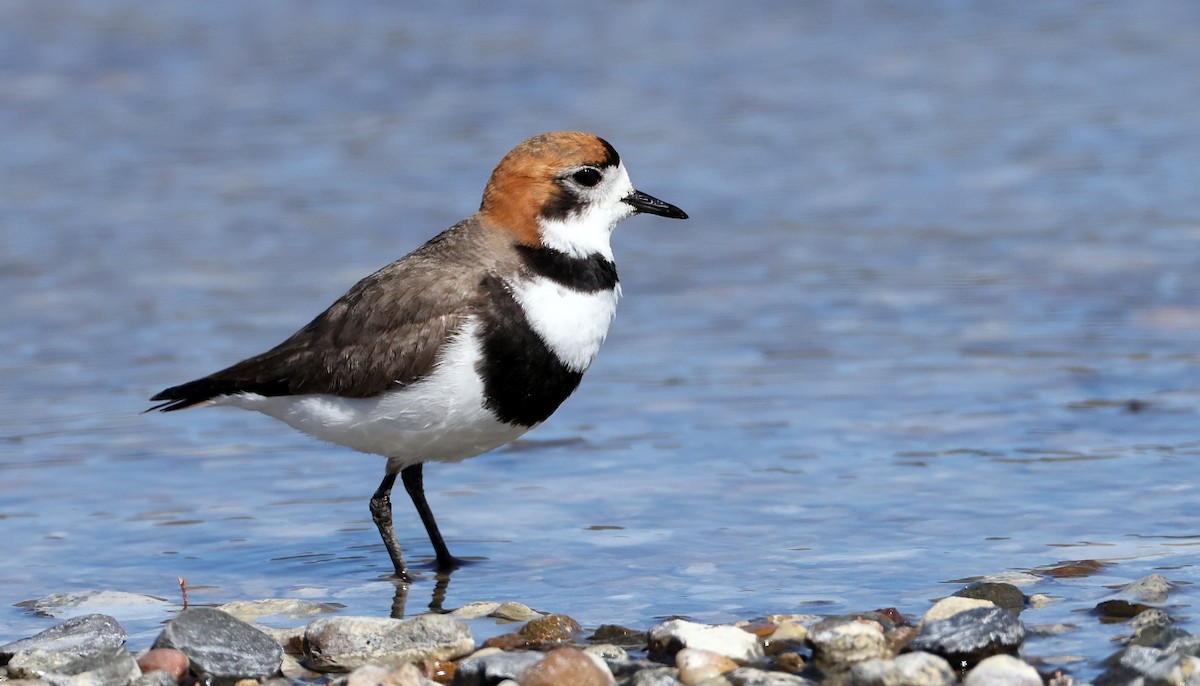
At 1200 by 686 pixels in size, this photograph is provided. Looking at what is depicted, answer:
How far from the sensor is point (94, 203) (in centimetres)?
1133

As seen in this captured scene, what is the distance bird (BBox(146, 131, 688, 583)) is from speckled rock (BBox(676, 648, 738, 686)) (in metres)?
1.44

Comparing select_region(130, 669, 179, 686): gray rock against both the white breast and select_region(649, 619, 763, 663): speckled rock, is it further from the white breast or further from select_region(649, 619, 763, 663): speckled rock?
the white breast

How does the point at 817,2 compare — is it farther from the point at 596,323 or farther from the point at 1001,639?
the point at 1001,639

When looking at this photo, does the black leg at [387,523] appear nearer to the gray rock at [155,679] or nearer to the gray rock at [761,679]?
the gray rock at [155,679]

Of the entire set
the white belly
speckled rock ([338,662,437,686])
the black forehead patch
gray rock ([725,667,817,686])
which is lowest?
gray rock ([725,667,817,686])

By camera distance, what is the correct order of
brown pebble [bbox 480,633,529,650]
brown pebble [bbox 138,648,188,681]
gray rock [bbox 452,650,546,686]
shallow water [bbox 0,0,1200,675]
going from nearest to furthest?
gray rock [bbox 452,650,546,686] < brown pebble [bbox 138,648,188,681] < brown pebble [bbox 480,633,529,650] < shallow water [bbox 0,0,1200,675]

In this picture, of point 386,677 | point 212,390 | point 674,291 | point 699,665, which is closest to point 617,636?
point 699,665

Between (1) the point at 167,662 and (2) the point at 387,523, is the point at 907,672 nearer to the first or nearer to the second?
(1) the point at 167,662

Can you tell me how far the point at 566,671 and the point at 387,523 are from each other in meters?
1.90

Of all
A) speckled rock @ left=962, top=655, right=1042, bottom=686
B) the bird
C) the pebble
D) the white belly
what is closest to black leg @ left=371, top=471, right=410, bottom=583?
the bird

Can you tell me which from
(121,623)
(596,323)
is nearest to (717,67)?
(596,323)

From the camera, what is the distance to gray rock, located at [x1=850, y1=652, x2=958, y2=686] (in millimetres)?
4449

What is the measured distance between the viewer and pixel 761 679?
14.9 feet

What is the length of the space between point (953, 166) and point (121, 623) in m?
7.71
